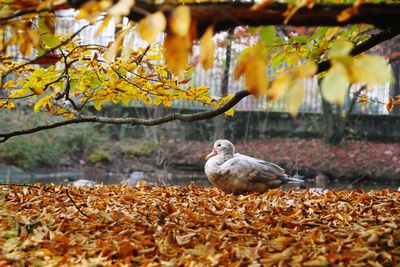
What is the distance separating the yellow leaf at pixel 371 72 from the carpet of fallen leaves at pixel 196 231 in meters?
0.97

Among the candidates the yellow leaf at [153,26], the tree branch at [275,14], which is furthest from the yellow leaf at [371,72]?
the yellow leaf at [153,26]

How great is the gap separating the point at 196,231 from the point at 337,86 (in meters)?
1.42

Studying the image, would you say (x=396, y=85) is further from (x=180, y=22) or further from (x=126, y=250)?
(x=180, y=22)

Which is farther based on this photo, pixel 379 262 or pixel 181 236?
pixel 181 236

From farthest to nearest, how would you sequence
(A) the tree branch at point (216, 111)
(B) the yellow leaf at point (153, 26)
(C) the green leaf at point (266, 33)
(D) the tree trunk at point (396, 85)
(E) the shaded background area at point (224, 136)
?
(D) the tree trunk at point (396, 85)
(E) the shaded background area at point (224, 136)
(A) the tree branch at point (216, 111)
(C) the green leaf at point (266, 33)
(B) the yellow leaf at point (153, 26)

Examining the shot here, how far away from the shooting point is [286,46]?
7.84 feet

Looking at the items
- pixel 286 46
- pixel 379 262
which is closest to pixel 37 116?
pixel 286 46

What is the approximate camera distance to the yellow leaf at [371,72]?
909 millimetres

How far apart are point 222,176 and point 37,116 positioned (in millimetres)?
7946

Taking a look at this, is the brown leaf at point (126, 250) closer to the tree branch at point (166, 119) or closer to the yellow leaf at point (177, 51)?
the tree branch at point (166, 119)

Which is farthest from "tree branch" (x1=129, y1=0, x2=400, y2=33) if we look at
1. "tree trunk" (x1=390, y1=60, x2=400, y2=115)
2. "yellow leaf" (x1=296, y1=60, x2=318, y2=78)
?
"tree trunk" (x1=390, y1=60, x2=400, y2=115)

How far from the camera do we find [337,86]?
0.93m

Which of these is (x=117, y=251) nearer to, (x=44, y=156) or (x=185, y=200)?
(x=185, y=200)

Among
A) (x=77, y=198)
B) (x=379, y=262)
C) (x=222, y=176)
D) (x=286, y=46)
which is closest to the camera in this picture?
(x=379, y=262)
